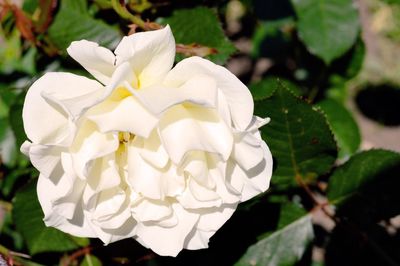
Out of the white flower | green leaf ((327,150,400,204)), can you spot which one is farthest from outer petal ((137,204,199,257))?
green leaf ((327,150,400,204))

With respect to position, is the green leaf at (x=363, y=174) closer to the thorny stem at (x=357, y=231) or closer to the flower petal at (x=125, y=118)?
the thorny stem at (x=357, y=231)

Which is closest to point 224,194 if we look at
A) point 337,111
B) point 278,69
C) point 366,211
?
point 366,211

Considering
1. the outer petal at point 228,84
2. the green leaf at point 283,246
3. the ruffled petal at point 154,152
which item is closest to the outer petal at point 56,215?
the ruffled petal at point 154,152

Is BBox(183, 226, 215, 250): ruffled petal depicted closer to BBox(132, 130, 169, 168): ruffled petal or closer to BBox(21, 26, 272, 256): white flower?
BBox(21, 26, 272, 256): white flower

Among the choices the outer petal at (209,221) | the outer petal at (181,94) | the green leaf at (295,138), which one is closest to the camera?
the outer petal at (181,94)

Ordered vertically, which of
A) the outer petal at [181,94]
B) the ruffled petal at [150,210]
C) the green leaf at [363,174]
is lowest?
the green leaf at [363,174]
